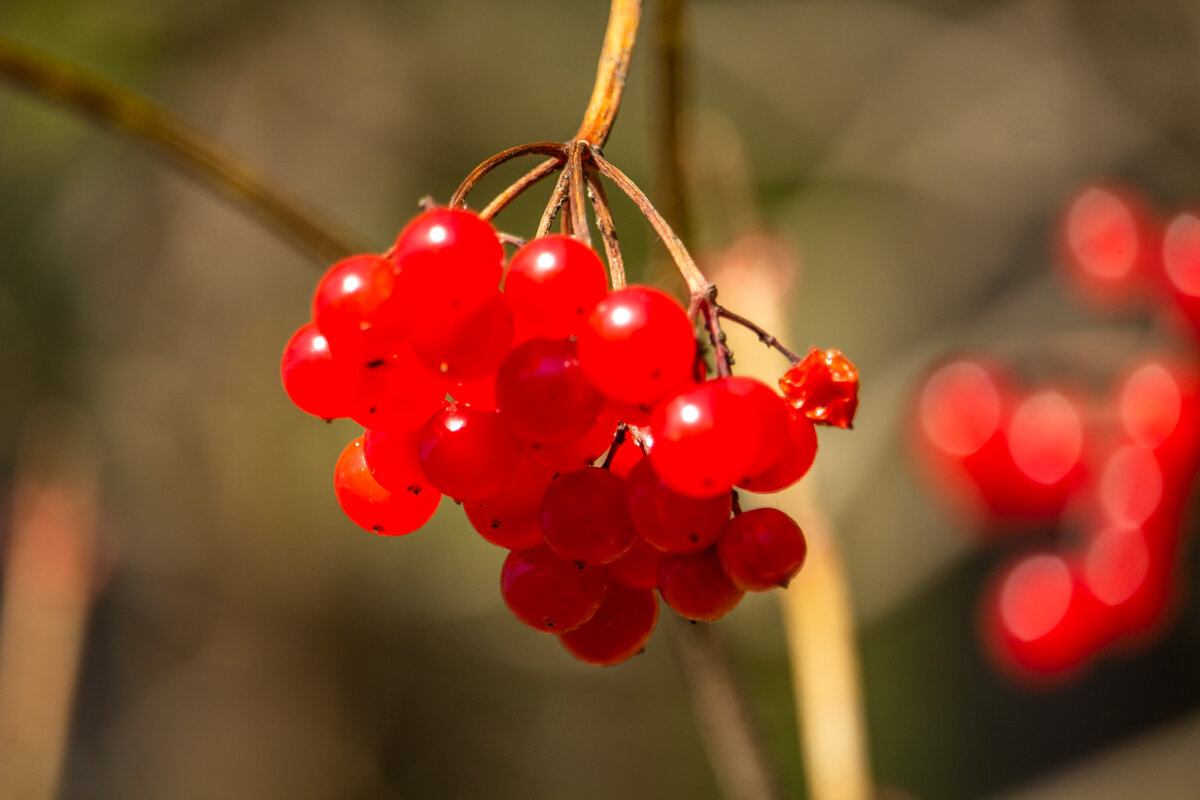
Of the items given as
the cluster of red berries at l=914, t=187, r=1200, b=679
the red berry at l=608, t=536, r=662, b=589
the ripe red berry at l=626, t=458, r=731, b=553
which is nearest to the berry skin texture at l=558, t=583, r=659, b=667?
the red berry at l=608, t=536, r=662, b=589

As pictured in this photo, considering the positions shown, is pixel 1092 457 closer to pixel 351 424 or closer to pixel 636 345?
pixel 636 345

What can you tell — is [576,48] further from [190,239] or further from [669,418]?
[669,418]

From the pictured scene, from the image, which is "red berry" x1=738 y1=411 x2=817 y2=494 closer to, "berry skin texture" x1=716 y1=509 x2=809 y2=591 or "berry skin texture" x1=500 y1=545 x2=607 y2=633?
"berry skin texture" x1=716 y1=509 x2=809 y2=591

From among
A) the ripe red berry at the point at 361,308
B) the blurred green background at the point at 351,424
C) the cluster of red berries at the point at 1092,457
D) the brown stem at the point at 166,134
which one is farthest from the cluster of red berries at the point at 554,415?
the blurred green background at the point at 351,424

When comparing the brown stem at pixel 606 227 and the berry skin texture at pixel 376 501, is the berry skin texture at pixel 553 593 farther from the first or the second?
the brown stem at pixel 606 227

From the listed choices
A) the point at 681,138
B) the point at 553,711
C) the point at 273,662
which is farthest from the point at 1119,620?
the point at 273,662

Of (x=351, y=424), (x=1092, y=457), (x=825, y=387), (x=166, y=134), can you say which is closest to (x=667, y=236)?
(x=825, y=387)
